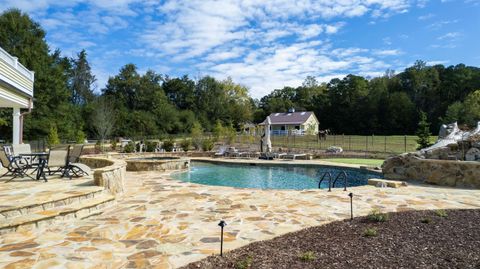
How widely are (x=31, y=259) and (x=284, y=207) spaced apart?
4.20m

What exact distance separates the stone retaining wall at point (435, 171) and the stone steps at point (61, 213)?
8.76 meters

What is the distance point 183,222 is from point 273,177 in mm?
8114

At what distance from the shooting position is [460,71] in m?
51.3

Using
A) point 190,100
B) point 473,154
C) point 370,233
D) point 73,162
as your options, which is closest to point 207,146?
point 73,162

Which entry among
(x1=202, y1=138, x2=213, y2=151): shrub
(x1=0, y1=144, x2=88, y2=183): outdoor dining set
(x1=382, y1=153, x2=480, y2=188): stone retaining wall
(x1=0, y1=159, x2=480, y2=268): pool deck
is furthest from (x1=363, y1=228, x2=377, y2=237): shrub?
(x1=202, y1=138, x2=213, y2=151): shrub

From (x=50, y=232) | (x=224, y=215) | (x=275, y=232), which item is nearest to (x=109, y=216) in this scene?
(x=50, y=232)

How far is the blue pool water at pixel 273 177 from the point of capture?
11.3 metres

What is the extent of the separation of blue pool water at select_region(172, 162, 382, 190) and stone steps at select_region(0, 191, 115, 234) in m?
5.30

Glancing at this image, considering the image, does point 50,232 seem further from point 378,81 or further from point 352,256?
point 378,81

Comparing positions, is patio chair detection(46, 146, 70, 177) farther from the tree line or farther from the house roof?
the house roof

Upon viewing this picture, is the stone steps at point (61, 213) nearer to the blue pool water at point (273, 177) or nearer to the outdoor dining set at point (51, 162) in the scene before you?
the outdoor dining set at point (51, 162)

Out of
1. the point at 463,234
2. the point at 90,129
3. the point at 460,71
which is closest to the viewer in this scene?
the point at 463,234

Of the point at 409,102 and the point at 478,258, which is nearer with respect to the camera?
the point at 478,258

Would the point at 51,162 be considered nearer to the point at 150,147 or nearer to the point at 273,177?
the point at 273,177
